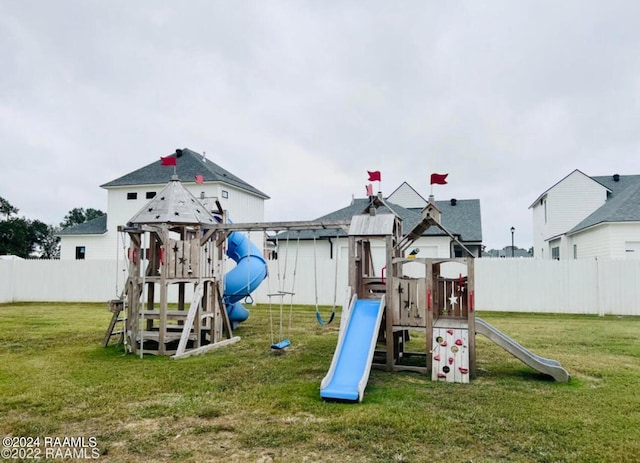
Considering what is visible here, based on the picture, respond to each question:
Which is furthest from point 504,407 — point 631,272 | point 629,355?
point 631,272

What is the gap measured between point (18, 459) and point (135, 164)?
2787cm

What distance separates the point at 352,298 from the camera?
303 inches

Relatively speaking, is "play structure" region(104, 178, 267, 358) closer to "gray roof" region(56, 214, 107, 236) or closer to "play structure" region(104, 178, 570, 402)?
"play structure" region(104, 178, 570, 402)

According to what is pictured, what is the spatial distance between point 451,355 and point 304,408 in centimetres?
248

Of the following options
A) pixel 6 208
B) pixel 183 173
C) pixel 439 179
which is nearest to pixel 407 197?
pixel 183 173

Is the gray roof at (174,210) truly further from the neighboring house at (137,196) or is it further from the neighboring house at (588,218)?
the neighboring house at (588,218)

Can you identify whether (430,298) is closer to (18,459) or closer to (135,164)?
(18,459)

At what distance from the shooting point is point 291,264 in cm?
1817

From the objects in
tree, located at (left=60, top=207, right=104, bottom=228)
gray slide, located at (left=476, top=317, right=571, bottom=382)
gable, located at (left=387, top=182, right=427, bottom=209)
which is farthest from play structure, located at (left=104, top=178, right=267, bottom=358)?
tree, located at (left=60, top=207, right=104, bottom=228)

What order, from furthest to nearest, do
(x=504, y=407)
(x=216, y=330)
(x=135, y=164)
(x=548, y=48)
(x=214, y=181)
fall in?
1. (x=135, y=164)
2. (x=214, y=181)
3. (x=548, y=48)
4. (x=216, y=330)
5. (x=504, y=407)

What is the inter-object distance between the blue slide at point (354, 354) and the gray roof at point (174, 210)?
3.73 metres

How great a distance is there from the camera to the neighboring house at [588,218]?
1745 cm

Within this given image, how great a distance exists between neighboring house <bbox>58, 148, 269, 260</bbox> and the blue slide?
57.8 ft

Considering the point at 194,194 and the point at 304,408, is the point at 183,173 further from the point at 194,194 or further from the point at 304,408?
the point at 304,408
